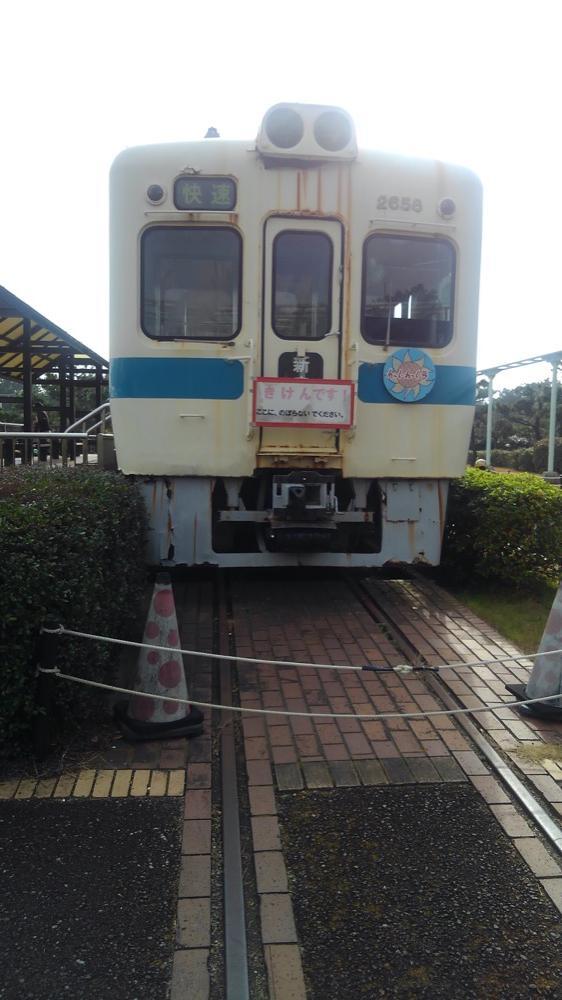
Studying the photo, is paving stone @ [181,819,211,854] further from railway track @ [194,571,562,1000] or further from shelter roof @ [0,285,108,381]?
shelter roof @ [0,285,108,381]

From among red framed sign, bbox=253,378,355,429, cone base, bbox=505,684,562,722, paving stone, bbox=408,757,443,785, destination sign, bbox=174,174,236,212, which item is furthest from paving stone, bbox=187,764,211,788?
destination sign, bbox=174,174,236,212

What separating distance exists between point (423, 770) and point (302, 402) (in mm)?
3031

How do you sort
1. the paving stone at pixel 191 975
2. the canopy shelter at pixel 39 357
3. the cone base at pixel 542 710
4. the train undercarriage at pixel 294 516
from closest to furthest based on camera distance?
the paving stone at pixel 191 975 < the cone base at pixel 542 710 < the train undercarriage at pixel 294 516 < the canopy shelter at pixel 39 357

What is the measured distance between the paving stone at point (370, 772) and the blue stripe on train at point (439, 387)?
10.3ft

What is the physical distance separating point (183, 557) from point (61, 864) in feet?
11.6

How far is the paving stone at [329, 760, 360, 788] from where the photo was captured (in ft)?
12.0

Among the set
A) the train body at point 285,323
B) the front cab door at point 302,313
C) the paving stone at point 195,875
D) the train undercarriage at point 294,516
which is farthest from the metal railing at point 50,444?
the paving stone at point 195,875

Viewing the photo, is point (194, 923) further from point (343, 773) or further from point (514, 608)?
point (514, 608)

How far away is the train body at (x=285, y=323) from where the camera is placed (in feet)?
19.4

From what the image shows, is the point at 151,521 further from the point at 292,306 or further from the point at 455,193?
the point at 455,193

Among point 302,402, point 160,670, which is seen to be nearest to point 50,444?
point 302,402

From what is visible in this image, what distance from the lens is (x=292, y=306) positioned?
6.16m

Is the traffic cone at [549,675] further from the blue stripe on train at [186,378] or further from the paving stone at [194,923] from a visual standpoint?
the blue stripe on train at [186,378]

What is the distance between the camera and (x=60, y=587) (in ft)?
12.0
